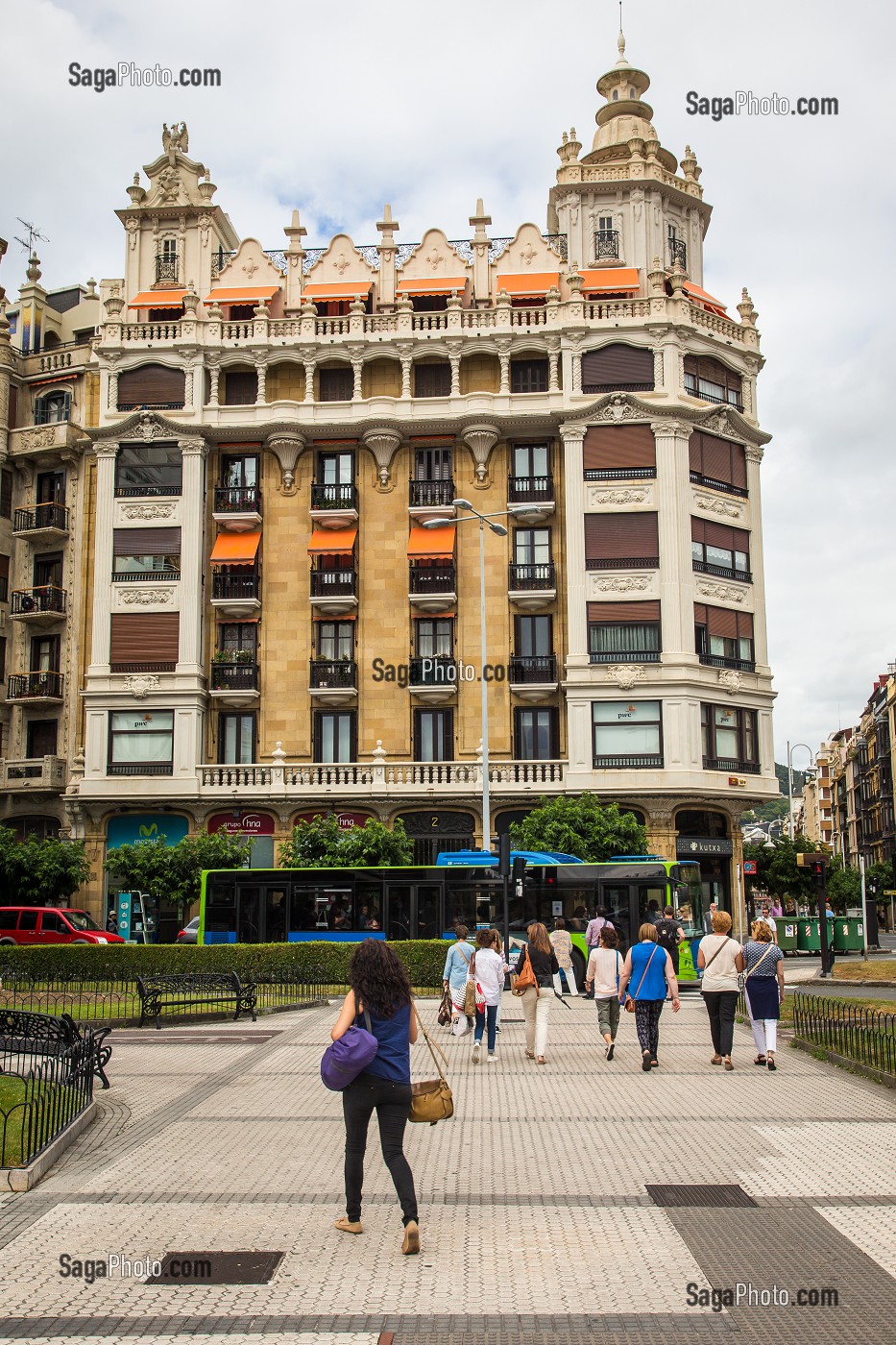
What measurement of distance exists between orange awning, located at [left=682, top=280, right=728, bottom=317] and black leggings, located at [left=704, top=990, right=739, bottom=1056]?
35.1m

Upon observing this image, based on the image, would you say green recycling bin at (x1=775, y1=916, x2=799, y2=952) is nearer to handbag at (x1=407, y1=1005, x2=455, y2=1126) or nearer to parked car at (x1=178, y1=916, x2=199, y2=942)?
parked car at (x1=178, y1=916, x2=199, y2=942)

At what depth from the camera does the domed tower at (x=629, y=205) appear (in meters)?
46.8

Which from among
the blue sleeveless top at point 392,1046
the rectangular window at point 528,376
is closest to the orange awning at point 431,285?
the rectangular window at point 528,376

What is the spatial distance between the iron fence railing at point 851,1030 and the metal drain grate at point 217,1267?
27.4 feet

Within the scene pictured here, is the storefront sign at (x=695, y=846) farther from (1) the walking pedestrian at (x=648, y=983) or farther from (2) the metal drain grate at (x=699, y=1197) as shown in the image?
(2) the metal drain grate at (x=699, y=1197)

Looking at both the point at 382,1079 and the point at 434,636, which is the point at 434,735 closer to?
the point at 434,636

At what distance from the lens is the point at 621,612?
42625 millimetres

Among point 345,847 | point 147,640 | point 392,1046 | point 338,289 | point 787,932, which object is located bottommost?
point 787,932

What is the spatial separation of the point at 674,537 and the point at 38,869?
75.8ft

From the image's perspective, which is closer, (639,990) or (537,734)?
(639,990)

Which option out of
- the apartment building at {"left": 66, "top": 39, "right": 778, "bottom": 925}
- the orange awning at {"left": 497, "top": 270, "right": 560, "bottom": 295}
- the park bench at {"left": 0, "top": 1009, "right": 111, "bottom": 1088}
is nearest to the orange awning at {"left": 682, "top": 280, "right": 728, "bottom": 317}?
the apartment building at {"left": 66, "top": 39, "right": 778, "bottom": 925}

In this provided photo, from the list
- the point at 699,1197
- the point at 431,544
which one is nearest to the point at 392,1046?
the point at 699,1197

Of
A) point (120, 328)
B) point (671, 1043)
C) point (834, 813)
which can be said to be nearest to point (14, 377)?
point (120, 328)

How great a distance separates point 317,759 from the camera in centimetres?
4397
